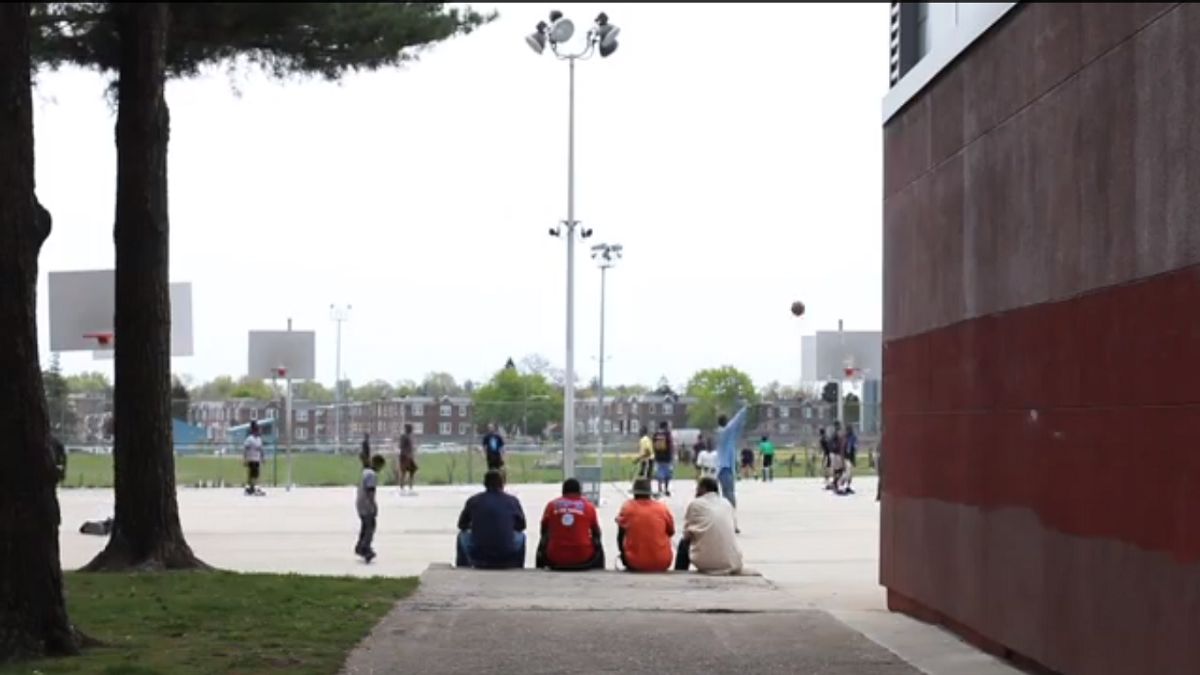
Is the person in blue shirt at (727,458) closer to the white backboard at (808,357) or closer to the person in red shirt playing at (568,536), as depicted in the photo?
the person in red shirt playing at (568,536)

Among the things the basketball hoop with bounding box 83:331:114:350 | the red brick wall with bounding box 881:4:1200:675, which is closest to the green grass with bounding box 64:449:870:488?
the basketball hoop with bounding box 83:331:114:350

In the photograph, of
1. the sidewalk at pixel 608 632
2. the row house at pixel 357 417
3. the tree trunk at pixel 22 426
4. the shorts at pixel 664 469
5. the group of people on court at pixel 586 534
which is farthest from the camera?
the row house at pixel 357 417

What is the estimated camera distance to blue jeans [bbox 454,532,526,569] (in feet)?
61.8

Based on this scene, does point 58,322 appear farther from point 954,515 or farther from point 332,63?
point 954,515

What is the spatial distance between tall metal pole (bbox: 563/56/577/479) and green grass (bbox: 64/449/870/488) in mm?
8251

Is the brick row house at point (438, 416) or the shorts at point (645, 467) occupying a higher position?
the brick row house at point (438, 416)

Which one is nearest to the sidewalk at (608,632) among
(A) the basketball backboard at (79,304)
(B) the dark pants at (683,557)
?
(B) the dark pants at (683,557)

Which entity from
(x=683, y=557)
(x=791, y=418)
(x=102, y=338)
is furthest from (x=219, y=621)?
(x=791, y=418)

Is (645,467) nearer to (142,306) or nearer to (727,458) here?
(727,458)

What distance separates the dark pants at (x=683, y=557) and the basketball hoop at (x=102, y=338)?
507 inches

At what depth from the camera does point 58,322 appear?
2838 cm

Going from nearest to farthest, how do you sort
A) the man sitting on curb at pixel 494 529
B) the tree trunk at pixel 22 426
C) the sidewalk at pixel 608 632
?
the tree trunk at pixel 22 426
the sidewalk at pixel 608 632
the man sitting on curb at pixel 494 529

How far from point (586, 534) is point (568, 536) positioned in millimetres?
237

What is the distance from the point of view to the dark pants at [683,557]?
749 inches
